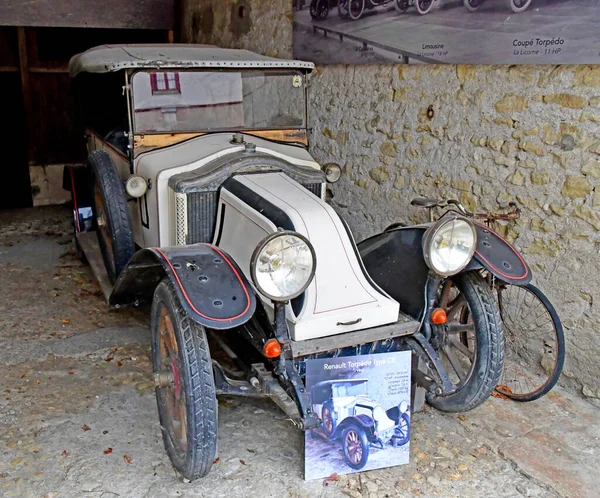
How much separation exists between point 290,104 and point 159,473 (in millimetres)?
2424

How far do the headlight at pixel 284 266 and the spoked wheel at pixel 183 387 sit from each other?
13.6 inches

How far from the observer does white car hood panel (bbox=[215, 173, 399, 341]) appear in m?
2.74

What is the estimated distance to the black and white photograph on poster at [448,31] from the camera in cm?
323

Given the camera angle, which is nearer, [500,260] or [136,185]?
[500,260]

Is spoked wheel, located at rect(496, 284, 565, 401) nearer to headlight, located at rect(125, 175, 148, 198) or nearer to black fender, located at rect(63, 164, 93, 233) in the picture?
headlight, located at rect(125, 175, 148, 198)

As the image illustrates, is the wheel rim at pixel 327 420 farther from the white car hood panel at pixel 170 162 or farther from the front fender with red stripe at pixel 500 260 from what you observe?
the white car hood panel at pixel 170 162

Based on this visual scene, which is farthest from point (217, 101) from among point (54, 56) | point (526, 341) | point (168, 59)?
point (54, 56)

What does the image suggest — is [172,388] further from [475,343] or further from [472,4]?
[472,4]

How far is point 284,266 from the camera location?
2.58 meters

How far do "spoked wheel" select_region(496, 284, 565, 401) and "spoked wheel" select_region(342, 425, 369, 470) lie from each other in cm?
119

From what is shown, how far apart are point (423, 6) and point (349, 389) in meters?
2.64

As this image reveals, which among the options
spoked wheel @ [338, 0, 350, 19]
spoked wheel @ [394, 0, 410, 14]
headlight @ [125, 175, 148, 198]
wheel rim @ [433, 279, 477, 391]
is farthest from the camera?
spoked wheel @ [338, 0, 350, 19]

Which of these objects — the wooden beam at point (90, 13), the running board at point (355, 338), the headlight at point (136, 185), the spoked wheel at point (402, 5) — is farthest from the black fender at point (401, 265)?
the wooden beam at point (90, 13)

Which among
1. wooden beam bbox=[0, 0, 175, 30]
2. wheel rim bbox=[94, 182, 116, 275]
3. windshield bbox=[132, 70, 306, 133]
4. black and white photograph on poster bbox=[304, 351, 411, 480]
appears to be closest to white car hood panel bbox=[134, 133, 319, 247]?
windshield bbox=[132, 70, 306, 133]
